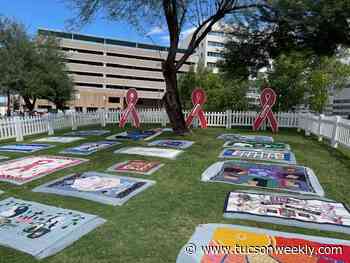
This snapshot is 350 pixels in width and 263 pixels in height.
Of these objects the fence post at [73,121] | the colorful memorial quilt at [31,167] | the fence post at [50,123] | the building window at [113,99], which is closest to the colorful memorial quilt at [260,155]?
the colorful memorial quilt at [31,167]

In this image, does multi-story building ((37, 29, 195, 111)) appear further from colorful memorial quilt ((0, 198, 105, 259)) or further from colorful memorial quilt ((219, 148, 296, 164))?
colorful memorial quilt ((0, 198, 105, 259))

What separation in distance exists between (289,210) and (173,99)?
717 cm

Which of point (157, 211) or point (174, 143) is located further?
point (174, 143)

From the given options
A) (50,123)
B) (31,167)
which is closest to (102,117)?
(50,123)

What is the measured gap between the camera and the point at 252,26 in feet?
38.2

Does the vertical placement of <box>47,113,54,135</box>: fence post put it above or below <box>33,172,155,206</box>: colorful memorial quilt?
above

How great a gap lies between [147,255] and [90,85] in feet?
226

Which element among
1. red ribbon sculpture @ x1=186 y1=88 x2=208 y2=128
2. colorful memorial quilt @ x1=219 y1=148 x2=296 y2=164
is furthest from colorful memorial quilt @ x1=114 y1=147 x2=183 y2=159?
red ribbon sculpture @ x1=186 y1=88 x2=208 y2=128

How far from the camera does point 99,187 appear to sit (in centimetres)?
413

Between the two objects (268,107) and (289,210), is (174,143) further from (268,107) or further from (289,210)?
(268,107)

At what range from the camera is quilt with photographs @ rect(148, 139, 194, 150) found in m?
7.77

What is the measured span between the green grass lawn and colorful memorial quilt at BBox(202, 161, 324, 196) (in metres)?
0.22

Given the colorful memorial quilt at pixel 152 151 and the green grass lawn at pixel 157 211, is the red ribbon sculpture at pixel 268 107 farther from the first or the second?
the colorful memorial quilt at pixel 152 151

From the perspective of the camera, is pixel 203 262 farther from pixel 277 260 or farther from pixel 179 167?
pixel 179 167
